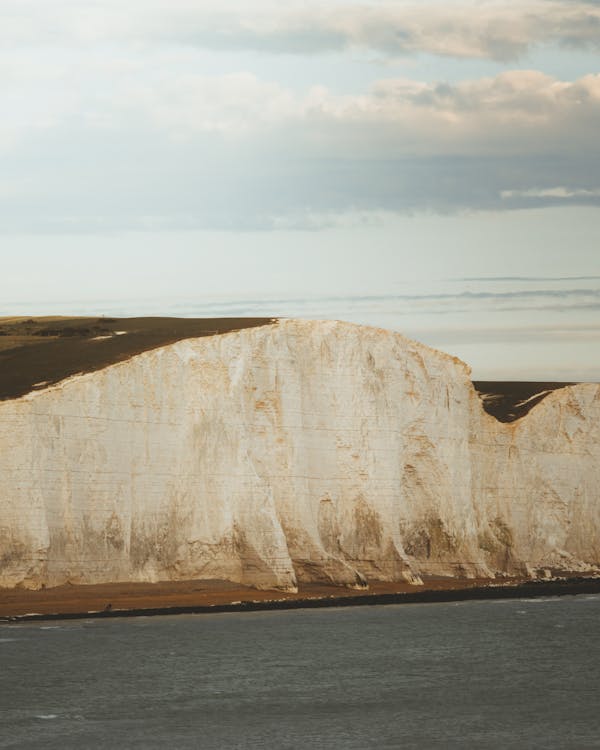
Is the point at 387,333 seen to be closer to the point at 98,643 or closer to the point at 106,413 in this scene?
the point at 106,413

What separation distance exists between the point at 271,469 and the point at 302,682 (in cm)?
1895

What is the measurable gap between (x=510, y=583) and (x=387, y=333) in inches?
541

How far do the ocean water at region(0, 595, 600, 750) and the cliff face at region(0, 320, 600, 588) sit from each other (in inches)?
113

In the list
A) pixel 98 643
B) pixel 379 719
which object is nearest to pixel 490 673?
pixel 379 719

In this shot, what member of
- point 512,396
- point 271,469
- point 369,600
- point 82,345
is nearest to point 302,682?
point 369,600

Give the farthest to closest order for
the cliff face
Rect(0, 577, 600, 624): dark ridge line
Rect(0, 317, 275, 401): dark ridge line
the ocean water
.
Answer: Rect(0, 317, 275, 401): dark ridge line < the cliff face < Rect(0, 577, 600, 624): dark ridge line < the ocean water

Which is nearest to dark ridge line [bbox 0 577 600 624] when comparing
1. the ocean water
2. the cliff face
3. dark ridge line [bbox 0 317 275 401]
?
the ocean water

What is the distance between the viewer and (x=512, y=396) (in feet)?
268

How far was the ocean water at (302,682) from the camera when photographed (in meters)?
36.3

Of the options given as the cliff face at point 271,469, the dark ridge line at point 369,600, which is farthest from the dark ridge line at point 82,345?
the dark ridge line at point 369,600

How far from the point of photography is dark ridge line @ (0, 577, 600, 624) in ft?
178

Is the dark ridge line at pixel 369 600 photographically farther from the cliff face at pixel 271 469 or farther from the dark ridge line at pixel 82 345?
the dark ridge line at pixel 82 345

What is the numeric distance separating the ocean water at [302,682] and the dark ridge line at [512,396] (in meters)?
16.6

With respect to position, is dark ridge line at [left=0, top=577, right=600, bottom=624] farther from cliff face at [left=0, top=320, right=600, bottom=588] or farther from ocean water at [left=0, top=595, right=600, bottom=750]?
cliff face at [left=0, top=320, right=600, bottom=588]
